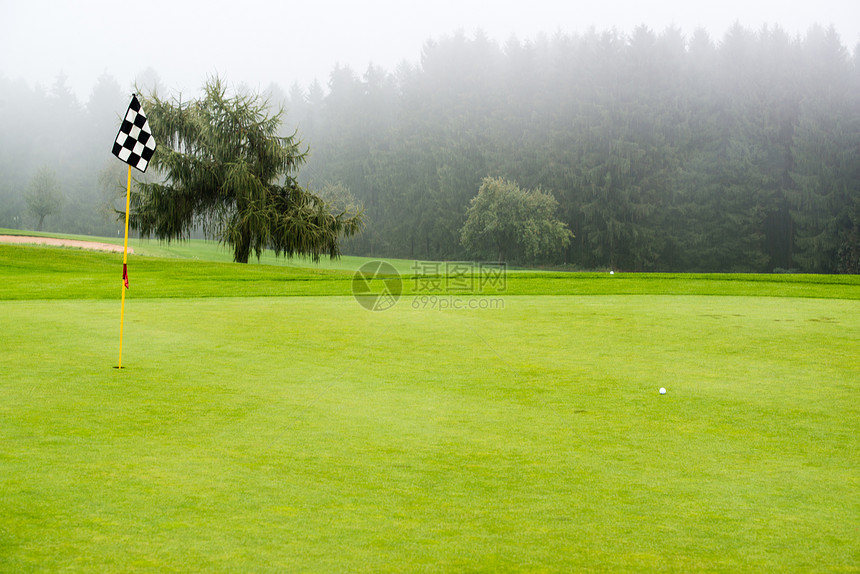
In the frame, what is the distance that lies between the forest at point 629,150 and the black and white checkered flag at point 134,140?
46.8 meters

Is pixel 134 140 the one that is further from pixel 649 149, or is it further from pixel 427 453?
pixel 649 149

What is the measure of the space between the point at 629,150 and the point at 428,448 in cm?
5233

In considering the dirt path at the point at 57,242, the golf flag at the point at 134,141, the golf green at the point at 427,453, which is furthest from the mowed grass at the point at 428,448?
the dirt path at the point at 57,242

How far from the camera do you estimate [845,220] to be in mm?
47625

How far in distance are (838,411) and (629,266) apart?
162 ft

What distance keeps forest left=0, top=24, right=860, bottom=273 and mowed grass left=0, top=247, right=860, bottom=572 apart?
149ft

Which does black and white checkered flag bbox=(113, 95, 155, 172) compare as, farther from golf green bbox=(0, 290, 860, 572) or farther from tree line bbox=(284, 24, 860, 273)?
tree line bbox=(284, 24, 860, 273)

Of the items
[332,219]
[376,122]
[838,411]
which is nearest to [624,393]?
[838,411]

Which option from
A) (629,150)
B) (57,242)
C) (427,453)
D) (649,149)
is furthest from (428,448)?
(649,149)

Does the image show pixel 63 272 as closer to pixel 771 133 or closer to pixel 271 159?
pixel 271 159

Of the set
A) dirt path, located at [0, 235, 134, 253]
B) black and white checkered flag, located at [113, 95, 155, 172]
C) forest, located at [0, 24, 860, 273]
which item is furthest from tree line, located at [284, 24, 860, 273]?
black and white checkered flag, located at [113, 95, 155, 172]

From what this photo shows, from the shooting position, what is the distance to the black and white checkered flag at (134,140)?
269 inches

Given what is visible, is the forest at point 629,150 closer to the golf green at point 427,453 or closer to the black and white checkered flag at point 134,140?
the golf green at point 427,453

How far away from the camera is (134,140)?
695cm
